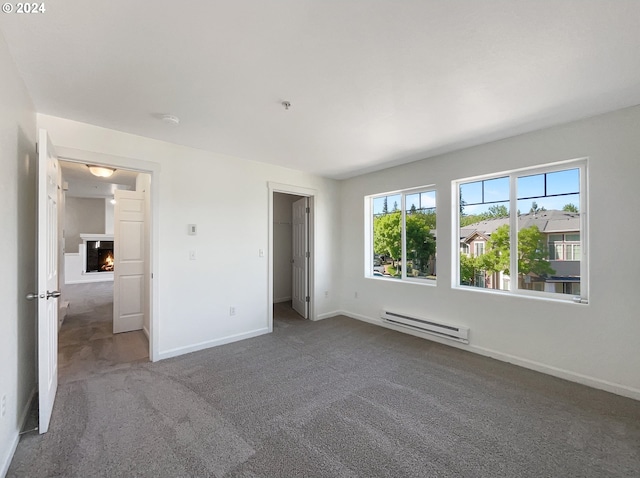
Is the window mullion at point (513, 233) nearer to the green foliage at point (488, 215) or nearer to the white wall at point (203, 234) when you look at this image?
the green foliage at point (488, 215)

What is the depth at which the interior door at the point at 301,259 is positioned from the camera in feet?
16.2

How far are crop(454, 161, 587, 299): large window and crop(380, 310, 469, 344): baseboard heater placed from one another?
59 cm

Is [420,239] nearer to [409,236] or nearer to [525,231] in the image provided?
[409,236]

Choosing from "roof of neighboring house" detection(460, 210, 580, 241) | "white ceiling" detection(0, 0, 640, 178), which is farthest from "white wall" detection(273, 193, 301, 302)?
"roof of neighboring house" detection(460, 210, 580, 241)

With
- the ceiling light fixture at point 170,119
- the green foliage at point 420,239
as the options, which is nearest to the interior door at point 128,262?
the ceiling light fixture at point 170,119

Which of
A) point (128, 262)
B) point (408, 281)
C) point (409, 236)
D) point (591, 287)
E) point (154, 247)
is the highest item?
point (409, 236)

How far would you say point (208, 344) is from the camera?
3.57 meters

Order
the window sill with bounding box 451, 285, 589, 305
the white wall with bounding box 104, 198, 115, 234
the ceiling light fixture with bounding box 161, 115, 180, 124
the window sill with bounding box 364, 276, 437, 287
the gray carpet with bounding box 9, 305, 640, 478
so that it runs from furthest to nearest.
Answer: the white wall with bounding box 104, 198, 115, 234 < the window sill with bounding box 364, 276, 437, 287 < the window sill with bounding box 451, 285, 589, 305 < the ceiling light fixture with bounding box 161, 115, 180, 124 < the gray carpet with bounding box 9, 305, 640, 478

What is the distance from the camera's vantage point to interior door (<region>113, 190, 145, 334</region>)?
416 cm

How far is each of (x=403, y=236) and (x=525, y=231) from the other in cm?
159

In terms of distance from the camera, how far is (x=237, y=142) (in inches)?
129

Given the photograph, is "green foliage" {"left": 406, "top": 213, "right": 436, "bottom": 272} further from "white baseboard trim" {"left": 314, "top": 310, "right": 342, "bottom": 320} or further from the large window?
"white baseboard trim" {"left": 314, "top": 310, "right": 342, "bottom": 320}

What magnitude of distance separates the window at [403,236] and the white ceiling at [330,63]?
136cm

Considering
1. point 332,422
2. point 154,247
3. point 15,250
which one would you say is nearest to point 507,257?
point 332,422
